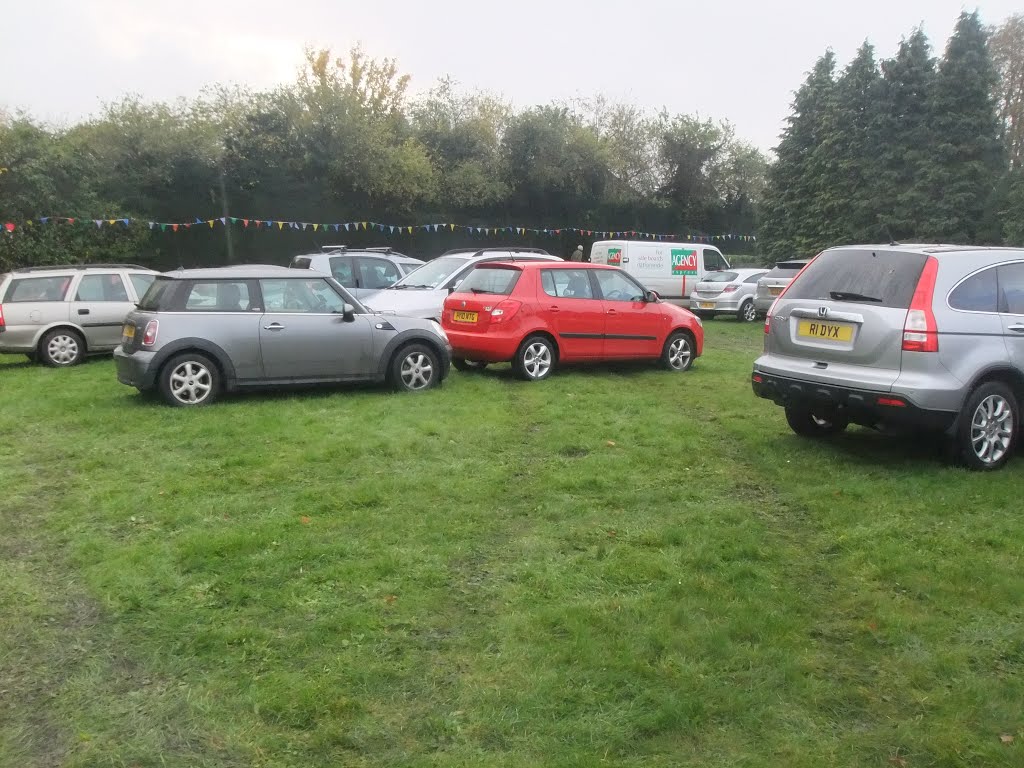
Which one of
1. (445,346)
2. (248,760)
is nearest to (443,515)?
(248,760)

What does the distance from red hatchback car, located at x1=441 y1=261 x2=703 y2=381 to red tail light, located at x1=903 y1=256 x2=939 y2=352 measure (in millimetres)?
5411

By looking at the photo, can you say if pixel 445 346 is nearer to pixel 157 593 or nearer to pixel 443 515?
pixel 443 515

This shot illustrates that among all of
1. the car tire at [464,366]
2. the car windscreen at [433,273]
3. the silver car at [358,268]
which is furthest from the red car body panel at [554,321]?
the silver car at [358,268]

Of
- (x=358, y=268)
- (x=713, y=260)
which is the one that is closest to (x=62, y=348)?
(x=358, y=268)

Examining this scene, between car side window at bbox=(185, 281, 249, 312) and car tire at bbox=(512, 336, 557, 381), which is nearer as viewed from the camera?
car side window at bbox=(185, 281, 249, 312)

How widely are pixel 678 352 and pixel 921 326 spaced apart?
625 centimetres

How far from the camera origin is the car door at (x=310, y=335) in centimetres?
1005

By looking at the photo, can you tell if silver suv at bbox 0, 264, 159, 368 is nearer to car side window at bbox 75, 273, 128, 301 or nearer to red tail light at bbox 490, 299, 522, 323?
car side window at bbox 75, 273, 128, 301

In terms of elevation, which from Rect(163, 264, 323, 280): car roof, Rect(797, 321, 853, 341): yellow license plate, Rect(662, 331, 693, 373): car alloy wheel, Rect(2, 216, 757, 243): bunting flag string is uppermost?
Rect(2, 216, 757, 243): bunting flag string

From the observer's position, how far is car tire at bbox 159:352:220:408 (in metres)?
9.62

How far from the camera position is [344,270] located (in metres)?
15.7

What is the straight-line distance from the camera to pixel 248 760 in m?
3.28

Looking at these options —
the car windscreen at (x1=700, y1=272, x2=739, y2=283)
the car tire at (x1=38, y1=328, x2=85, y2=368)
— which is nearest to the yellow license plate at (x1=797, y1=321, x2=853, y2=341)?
the car tire at (x1=38, y1=328, x2=85, y2=368)

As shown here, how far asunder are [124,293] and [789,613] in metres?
12.1
